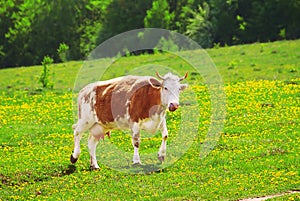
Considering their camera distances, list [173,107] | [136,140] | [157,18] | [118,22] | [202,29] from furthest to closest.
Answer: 1. [118,22]
2. [157,18]
3. [202,29]
4. [136,140]
5. [173,107]

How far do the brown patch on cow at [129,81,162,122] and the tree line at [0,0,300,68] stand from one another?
152 ft

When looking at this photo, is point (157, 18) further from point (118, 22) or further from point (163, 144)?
point (163, 144)

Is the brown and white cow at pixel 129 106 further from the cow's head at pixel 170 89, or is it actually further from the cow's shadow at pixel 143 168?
the cow's shadow at pixel 143 168

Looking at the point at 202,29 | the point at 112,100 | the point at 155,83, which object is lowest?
the point at 112,100

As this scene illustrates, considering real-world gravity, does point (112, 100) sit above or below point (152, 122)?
above

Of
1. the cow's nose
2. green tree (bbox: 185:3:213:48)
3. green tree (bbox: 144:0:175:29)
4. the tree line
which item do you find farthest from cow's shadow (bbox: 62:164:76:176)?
green tree (bbox: 144:0:175:29)

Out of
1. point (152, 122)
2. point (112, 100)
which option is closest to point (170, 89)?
point (152, 122)

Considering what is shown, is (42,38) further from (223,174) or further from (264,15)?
(223,174)

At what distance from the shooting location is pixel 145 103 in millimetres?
20172

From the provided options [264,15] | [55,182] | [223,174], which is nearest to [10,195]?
[55,182]

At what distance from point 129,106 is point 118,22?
7017 cm

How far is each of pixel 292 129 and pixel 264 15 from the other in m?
45.8

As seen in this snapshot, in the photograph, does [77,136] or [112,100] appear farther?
[77,136]

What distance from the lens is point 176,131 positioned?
83.6ft
